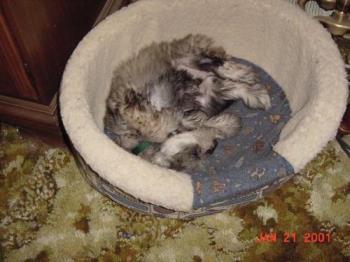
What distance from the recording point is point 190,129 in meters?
1.38

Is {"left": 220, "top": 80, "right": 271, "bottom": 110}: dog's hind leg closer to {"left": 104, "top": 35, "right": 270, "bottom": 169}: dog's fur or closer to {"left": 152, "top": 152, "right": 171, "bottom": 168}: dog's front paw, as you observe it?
{"left": 104, "top": 35, "right": 270, "bottom": 169}: dog's fur

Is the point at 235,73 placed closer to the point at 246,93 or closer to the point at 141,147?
the point at 246,93

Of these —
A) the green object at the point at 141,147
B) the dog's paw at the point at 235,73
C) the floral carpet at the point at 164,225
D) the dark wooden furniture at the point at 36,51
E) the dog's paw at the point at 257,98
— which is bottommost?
the floral carpet at the point at 164,225

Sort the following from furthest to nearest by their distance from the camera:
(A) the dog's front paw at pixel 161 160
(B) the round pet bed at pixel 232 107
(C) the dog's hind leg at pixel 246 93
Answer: (C) the dog's hind leg at pixel 246 93
(A) the dog's front paw at pixel 161 160
(B) the round pet bed at pixel 232 107

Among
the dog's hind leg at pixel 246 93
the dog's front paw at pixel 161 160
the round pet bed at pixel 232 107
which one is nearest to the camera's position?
the round pet bed at pixel 232 107

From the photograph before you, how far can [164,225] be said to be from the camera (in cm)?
142

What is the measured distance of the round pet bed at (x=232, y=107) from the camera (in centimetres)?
110

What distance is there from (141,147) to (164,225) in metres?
0.27

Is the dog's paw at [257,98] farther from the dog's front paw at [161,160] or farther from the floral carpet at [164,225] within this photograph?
the dog's front paw at [161,160]
